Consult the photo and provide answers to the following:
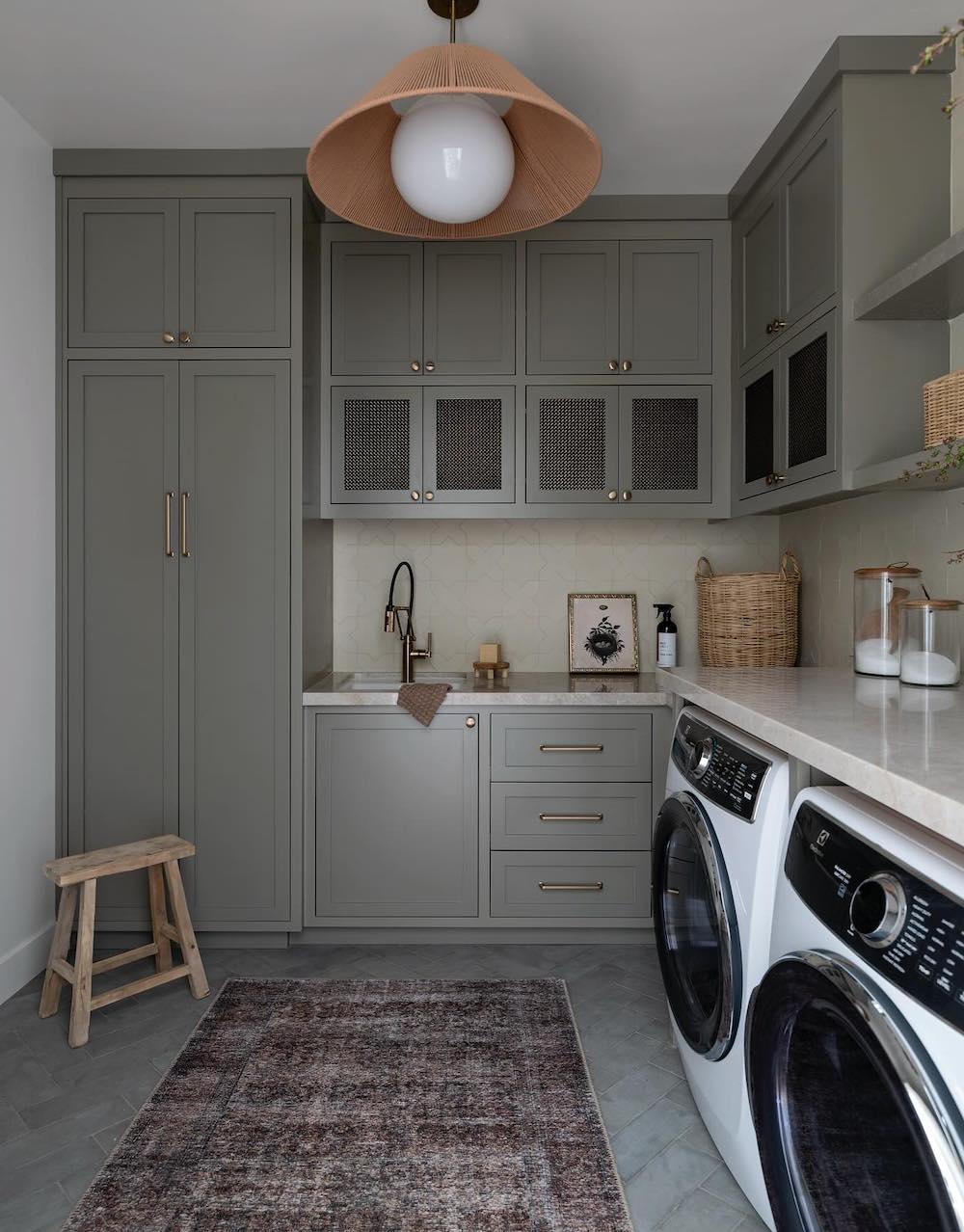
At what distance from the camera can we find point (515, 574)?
3.41 metres

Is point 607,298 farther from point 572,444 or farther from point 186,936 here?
point 186,936

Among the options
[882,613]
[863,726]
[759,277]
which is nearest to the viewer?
[863,726]

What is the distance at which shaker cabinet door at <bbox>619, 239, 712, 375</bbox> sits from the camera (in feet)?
9.82

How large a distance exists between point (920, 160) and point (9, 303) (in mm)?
2665

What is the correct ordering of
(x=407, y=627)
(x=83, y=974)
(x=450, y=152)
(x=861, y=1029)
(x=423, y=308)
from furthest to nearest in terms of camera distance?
1. (x=407, y=627)
2. (x=423, y=308)
3. (x=83, y=974)
4. (x=450, y=152)
5. (x=861, y=1029)

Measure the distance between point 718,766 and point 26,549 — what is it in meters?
2.23

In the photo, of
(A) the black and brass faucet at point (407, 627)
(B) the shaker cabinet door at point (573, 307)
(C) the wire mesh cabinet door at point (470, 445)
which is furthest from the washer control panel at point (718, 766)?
(B) the shaker cabinet door at point (573, 307)

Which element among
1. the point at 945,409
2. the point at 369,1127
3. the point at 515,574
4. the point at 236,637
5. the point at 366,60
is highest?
the point at 366,60

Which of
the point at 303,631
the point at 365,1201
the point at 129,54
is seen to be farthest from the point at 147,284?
the point at 365,1201

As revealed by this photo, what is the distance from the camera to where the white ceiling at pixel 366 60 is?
204cm

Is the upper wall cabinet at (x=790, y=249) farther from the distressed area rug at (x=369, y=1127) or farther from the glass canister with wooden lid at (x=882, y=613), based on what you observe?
the distressed area rug at (x=369, y=1127)

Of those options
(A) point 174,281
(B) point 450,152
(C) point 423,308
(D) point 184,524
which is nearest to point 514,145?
(B) point 450,152

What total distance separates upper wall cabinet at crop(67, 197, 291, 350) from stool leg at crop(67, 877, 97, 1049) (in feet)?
5.83

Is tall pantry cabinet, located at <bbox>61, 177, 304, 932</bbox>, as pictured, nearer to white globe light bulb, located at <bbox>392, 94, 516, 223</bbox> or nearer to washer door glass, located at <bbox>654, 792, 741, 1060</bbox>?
white globe light bulb, located at <bbox>392, 94, 516, 223</bbox>
